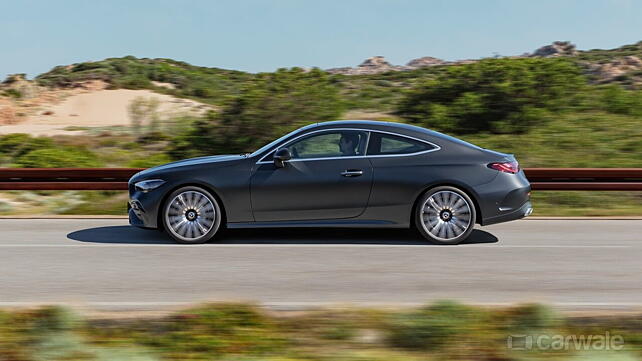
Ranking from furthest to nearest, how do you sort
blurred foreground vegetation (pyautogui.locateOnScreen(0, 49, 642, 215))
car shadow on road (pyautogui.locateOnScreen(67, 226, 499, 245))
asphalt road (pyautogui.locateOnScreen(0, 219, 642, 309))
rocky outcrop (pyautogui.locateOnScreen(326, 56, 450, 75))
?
rocky outcrop (pyautogui.locateOnScreen(326, 56, 450, 75))
blurred foreground vegetation (pyautogui.locateOnScreen(0, 49, 642, 215))
car shadow on road (pyautogui.locateOnScreen(67, 226, 499, 245))
asphalt road (pyautogui.locateOnScreen(0, 219, 642, 309))

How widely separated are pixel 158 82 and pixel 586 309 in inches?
1814

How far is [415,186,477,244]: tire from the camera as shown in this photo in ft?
30.7

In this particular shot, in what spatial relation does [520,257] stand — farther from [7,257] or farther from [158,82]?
[158,82]

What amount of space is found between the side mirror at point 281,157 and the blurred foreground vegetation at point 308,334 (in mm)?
3611

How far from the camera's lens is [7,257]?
873 cm

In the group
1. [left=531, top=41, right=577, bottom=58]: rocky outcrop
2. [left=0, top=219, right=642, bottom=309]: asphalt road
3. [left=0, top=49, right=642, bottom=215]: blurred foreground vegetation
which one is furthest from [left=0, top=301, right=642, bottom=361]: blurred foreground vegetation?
[left=531, top=41, right=577, bottom=58]: rocky outcrop

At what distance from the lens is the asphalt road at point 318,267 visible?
6855 mm

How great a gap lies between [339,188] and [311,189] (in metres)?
0.32

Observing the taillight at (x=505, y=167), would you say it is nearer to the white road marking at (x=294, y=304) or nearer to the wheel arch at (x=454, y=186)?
the wheel arch at (x=454, y=186)

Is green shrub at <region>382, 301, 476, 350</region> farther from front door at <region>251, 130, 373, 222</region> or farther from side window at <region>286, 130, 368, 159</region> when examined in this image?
side window at <region>286, 130, 368, 159</region>

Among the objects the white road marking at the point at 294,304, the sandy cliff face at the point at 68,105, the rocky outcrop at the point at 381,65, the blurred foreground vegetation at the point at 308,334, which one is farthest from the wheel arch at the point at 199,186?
the rocky outcrop at the point at 381,65

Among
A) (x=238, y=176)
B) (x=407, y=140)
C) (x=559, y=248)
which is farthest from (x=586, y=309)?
(x=238, y=176)

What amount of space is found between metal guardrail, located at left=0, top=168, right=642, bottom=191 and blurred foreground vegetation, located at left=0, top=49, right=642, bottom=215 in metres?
1.31

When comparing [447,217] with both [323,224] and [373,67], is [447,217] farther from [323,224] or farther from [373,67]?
[373,67]
